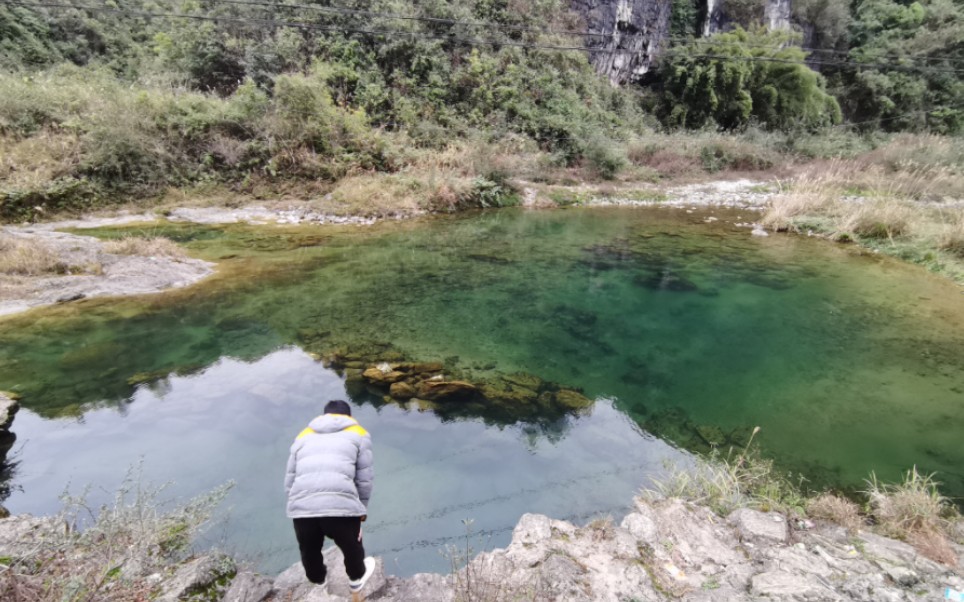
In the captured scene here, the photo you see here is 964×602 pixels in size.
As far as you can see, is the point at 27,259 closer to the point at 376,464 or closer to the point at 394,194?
the point at 376,464

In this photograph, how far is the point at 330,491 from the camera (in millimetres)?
2436

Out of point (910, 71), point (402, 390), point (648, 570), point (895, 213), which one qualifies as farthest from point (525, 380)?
point (910, 71)

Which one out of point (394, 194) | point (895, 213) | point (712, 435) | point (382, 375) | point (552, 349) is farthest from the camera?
point (394, 194)

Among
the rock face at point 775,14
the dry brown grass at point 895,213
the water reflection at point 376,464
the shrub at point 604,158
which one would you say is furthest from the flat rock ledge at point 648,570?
the rock face at point 775,14

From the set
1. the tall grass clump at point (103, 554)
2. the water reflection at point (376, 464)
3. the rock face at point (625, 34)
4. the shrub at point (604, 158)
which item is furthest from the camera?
the rock face at point (625, 34)

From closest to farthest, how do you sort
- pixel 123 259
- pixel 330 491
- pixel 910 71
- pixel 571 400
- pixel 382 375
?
pixel 330 491
pixel 571 400
pixel 382 375
pixel 123 259
pixel 910 71

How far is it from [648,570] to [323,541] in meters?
2.07

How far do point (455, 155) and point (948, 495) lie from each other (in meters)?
15.1

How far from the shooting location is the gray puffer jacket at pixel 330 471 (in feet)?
7.95

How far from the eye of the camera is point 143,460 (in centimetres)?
407

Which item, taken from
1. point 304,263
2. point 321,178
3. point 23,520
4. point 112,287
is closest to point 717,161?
point 321,178

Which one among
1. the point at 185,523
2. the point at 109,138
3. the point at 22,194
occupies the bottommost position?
the point at 185,523

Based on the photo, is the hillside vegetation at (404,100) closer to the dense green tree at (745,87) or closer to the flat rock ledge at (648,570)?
the dense green tree at (745,87)

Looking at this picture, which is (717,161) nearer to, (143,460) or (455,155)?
(455,155)
